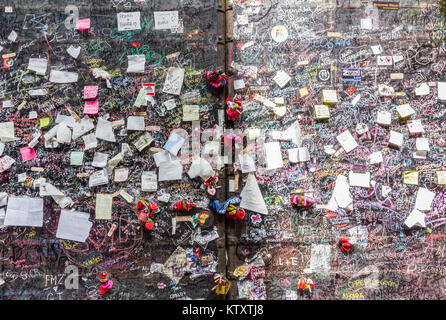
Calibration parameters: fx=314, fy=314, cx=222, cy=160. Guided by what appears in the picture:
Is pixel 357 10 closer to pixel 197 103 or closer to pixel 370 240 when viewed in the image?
pixel 197 103

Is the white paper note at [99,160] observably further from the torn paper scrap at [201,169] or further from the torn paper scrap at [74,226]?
the torn paper scrap at [201,169]

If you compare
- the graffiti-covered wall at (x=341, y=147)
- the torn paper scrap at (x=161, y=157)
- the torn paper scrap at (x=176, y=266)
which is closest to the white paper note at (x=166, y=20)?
the graffiti-covered wall at (x=341, y=147)

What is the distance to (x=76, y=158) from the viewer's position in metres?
2.66

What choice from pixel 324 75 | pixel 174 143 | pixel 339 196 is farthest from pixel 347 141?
pixel 174 143

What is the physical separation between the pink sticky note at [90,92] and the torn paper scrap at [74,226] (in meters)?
0.98

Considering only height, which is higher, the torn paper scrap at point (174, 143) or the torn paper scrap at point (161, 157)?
the torn paper scrap at point (174, 143)

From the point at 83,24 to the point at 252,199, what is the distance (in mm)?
2090

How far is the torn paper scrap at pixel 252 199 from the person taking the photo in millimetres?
2645

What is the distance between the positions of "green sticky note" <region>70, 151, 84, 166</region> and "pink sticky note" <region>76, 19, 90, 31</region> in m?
1.07

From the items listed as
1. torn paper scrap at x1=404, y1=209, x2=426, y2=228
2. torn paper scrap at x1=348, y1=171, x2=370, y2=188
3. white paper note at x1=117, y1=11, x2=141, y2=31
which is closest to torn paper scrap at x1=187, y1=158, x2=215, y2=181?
torn paper scrap at x1=348, y1=171, x2=370, y2=188

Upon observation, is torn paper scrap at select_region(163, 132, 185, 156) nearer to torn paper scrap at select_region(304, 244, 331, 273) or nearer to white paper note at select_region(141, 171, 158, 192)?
white paper note at select_region(141, 171, 158, 192)

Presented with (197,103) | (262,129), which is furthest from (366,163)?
(197,103)

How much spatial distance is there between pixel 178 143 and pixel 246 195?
0.72 metres

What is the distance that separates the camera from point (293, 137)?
8.79 ft
